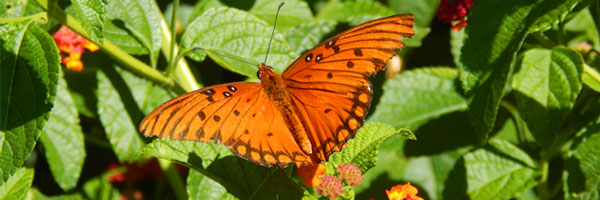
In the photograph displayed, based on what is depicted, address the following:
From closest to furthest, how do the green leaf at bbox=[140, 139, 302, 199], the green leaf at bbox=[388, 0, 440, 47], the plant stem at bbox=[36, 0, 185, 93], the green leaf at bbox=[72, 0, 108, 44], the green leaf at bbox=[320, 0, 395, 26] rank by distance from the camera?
the green leaf at bbox=[72, 0, 108, 44]
the green leaf at bbox=[140, 139, 302, 199]
the plant stem at bbox=[36, 0, 185, 93]
the green leaf at bbox=[320, 0, 395, 26]
the green leaf at bbox=[388, 0, 440, 47]

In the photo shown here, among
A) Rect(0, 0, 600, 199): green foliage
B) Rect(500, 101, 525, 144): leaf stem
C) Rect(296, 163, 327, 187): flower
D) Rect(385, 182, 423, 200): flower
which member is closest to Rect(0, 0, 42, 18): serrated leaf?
Rect(0, 0, 600, 199): green foliage

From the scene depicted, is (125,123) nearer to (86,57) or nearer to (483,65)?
(86,57)

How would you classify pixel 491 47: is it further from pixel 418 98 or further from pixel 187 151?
pixel 187 151

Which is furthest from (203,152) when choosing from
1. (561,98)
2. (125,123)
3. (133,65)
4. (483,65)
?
(561,98)

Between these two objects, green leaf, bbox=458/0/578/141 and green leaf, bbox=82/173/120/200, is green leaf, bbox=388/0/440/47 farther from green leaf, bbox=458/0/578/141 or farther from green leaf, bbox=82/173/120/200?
green leaf, bbox=82/173/120/200

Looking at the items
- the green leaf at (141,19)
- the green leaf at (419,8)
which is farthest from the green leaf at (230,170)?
the green leaf at (419,8)

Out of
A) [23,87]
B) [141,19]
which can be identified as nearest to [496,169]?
[141,19]
